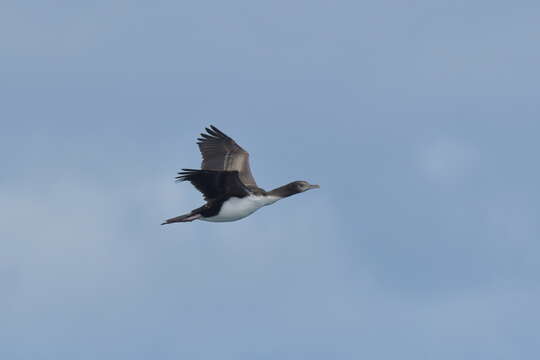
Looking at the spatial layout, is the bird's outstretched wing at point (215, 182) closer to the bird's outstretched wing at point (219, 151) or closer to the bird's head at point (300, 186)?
the bird's head at point (300, 186)

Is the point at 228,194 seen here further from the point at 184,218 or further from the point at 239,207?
the point at 184,218

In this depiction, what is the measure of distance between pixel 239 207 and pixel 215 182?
138cm

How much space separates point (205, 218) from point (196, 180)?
2.13 m

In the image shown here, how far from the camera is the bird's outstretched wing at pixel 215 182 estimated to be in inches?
A: 1134

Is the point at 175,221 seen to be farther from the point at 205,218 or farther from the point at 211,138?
the point at 211,138

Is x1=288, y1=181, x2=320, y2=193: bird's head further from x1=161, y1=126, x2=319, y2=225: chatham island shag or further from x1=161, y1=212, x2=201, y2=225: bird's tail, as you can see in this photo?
x1=161, y1=212, x2=201, y2=225: bird's tail

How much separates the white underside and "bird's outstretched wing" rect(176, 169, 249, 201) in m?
0.28

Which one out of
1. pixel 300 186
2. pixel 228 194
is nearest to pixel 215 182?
pixel 228 194

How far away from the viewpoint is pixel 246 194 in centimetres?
3030

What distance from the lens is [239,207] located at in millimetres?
30438

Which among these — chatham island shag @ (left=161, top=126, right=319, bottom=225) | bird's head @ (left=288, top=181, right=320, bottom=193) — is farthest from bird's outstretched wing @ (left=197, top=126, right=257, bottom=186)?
bird's head @ (left=288, top=181, right=320, bottom=193)

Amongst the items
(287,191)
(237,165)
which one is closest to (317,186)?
(287,191)

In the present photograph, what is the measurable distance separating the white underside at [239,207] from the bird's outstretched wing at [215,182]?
279 millimetres

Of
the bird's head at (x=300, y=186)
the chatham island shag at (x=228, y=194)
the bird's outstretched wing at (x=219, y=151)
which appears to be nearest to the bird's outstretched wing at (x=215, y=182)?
the chatham island shag at (x=228, y=194)
